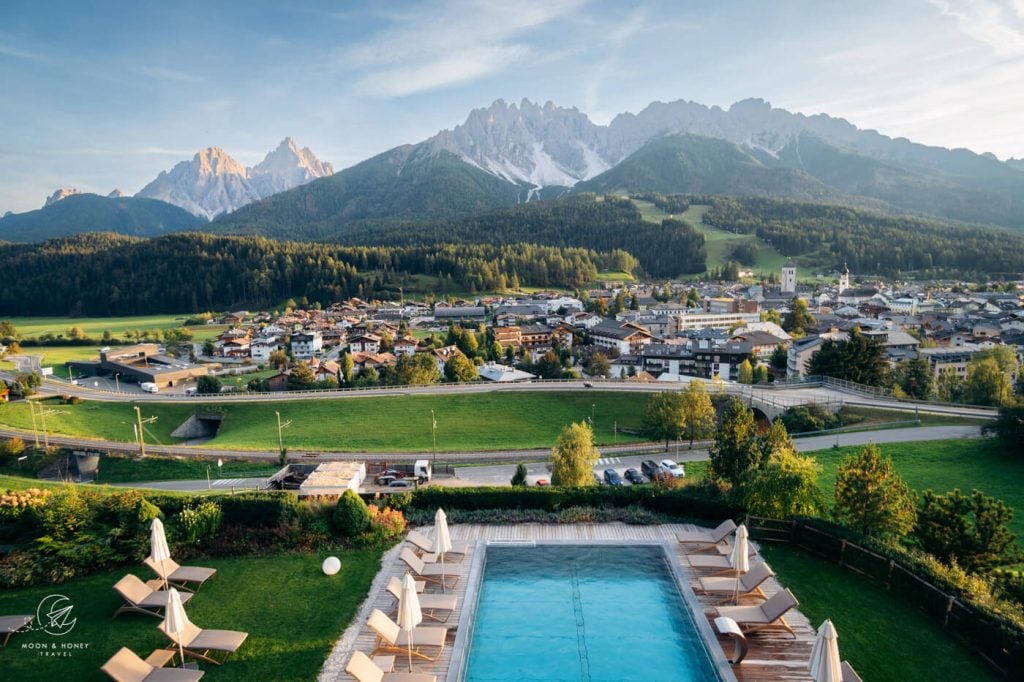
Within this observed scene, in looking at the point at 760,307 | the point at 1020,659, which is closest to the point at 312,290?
the point at 760,307

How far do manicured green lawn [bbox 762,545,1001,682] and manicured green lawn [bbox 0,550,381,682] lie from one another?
39.6ft

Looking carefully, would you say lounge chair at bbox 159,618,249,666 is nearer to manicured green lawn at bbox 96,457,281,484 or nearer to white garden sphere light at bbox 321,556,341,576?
white garden sphere light at bbox 321,556,341,576

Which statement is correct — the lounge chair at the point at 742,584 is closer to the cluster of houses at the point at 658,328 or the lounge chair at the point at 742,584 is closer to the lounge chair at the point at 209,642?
the lounge chair at the point at 209,642

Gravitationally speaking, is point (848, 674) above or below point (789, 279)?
below

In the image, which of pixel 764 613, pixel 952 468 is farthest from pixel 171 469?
pixel 952 468

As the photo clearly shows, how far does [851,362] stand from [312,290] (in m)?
133

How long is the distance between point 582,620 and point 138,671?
10030mm

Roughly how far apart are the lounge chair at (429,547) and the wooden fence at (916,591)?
956 centimetres

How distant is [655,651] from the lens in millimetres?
13422

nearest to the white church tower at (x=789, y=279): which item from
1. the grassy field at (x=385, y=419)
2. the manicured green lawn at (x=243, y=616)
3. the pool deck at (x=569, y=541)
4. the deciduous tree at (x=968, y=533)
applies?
the grassy field at (x=385, y=419)

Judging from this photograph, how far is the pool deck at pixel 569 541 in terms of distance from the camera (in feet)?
40.1

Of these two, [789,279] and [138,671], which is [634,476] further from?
[789,279]

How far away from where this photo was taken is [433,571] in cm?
1623

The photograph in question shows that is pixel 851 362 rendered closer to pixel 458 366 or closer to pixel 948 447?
pixel 948 447
